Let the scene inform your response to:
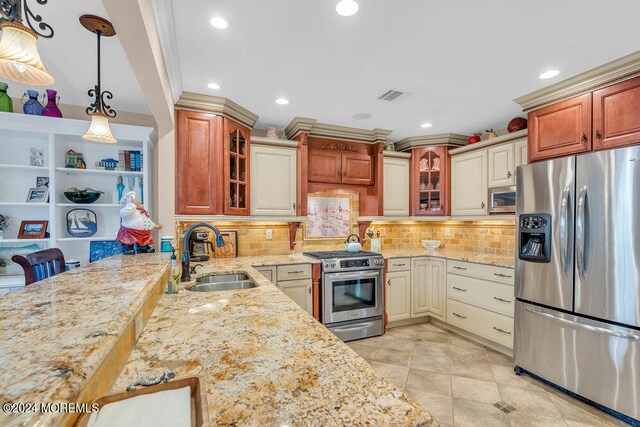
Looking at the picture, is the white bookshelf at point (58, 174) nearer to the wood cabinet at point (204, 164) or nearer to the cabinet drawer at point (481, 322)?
the wood cabinet at point (204, 164)

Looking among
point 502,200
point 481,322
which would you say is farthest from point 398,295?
point 502,200

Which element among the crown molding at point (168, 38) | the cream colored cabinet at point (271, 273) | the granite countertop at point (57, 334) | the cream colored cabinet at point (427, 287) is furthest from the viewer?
the cream colored cabinet at point (427, 287)

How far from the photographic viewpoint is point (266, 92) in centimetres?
262

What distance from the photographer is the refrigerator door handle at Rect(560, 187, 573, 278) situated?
7.19 feet

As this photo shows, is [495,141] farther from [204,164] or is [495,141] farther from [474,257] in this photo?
[204,164]

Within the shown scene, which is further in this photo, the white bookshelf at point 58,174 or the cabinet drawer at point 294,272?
the cabinet drawer at point 294,272

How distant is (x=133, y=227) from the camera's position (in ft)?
7.39

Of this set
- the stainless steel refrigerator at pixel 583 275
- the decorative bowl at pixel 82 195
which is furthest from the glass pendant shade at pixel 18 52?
the stainless steel refrigerator at pixel 583 275

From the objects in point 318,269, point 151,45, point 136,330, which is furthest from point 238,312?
point 318,269

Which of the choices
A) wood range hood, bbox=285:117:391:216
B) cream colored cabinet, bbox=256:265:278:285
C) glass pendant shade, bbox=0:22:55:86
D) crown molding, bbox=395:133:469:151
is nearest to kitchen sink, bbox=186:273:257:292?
cream colored cabinet, bbox=256:265:278:285

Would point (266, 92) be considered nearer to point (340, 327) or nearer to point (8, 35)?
point (8, 35)

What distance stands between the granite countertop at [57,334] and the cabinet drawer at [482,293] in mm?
3025

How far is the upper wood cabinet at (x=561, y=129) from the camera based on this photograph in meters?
2.33

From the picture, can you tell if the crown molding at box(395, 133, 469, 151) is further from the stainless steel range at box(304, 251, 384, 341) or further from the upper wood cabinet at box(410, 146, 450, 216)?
the stainless steel range at box(304, 251, 384, 341)
